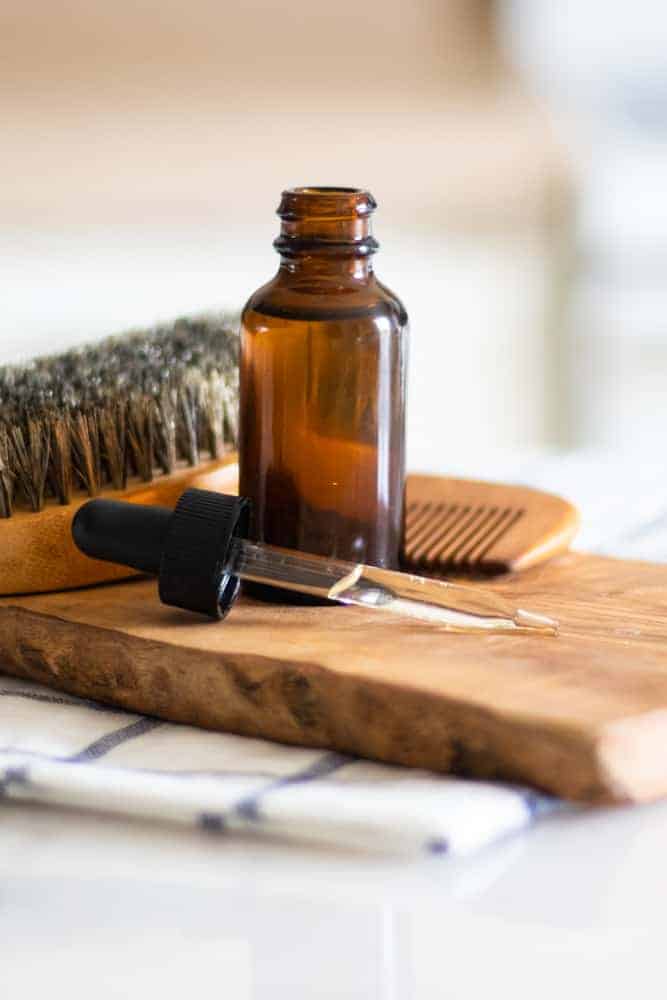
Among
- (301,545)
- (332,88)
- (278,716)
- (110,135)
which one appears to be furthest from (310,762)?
(332,88)

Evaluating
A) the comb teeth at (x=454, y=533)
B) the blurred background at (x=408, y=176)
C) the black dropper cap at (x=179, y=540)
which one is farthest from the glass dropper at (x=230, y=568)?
the blurred background at (x=408, y=176)

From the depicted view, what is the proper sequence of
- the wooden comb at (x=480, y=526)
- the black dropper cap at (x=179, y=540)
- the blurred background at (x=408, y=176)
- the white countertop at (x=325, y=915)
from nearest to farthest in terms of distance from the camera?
the white countertop at (x=325, y=915) < the black dropper cap at (x=179, y=540) < the wooden comb at (x=480, y=526) < the blurred background at (x=408, y=176)

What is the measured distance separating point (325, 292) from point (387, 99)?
110 centimetres

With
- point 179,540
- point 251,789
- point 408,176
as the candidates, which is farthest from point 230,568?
point 408,176

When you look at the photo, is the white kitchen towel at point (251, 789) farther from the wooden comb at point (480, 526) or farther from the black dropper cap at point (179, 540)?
the wooden comb at point (480, 526)

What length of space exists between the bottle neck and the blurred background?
470 millimetres

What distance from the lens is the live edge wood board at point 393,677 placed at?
0.48m

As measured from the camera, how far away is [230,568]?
0.60 meters

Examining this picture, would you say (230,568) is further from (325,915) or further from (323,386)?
(325,915)

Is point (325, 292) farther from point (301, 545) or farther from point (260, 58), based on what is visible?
point (260, 58)

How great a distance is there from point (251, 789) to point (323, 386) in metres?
0.21

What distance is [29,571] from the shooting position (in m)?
0.65

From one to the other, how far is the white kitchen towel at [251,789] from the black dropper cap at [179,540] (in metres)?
0.06

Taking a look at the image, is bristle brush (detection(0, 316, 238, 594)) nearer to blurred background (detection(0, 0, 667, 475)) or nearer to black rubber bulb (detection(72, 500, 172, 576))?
black rubber bulb (detection(72, 500, 172, 576))
